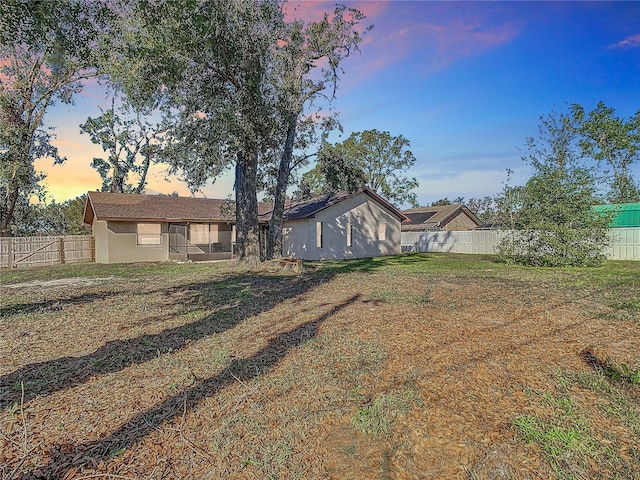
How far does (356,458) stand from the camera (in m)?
2.78

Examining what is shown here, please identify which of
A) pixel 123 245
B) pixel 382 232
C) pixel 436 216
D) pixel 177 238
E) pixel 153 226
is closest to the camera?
pixel 123 245

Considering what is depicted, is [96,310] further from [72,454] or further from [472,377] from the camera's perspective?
[472,377]

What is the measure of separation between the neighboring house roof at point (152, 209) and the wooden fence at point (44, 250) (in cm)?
187

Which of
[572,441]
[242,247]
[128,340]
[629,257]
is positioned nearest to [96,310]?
[128,340]

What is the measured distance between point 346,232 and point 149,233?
36.6 feet

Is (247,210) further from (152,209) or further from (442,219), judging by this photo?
(442,219)

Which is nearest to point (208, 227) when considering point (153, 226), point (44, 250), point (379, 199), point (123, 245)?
point (153, 226)

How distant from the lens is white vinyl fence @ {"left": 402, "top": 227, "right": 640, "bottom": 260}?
20984 mm

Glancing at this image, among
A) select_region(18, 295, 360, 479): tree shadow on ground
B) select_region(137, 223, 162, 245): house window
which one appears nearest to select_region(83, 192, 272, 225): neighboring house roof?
select_region(137, 223, 162, 245): house window

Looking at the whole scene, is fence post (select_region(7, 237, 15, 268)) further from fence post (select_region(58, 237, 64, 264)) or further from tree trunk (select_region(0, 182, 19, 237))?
tree trunk (select_region(0, 182, 19, 237))

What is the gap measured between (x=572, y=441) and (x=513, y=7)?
36.4 ft

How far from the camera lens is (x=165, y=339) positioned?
562cm

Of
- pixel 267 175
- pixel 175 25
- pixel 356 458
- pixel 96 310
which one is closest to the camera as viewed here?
pixel 356 458

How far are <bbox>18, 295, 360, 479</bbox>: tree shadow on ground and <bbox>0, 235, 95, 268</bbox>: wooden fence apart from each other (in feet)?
64.2
